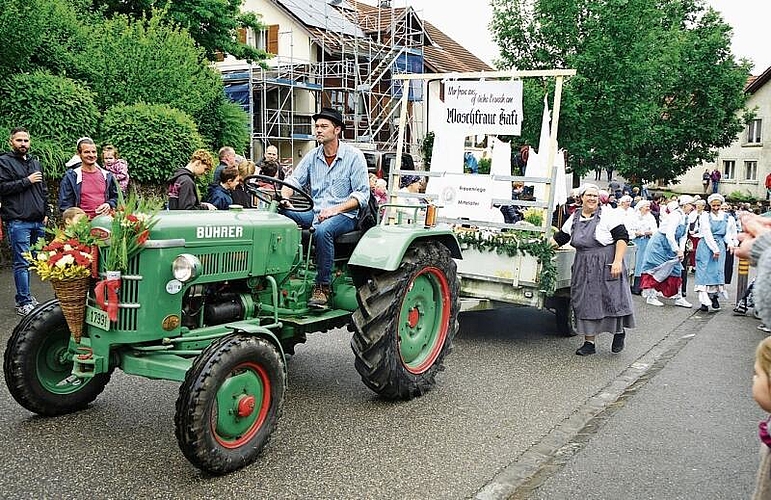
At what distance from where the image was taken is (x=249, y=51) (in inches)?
762

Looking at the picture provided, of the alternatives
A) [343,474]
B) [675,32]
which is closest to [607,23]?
[675,32]

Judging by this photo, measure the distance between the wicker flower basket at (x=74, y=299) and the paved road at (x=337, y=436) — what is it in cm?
77

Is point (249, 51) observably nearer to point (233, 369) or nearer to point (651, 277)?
point (651, 277)

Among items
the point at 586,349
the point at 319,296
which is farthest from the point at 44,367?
the point at 586,349

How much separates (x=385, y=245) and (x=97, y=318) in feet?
6.86

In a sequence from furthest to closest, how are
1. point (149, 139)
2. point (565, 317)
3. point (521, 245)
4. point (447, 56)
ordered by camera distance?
point (447, 56), point (149, 139), point (565, 317), point (521, 245)

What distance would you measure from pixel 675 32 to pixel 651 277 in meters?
16.9

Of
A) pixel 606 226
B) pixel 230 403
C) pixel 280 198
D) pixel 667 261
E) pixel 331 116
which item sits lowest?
pixel 230 403

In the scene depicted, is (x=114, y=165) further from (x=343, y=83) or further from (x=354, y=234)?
(x=343, y=83)

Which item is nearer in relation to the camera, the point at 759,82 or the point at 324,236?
the point at 324,236

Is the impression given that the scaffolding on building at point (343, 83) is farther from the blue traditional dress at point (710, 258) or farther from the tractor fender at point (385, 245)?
the tractor fender at point (385, 245)

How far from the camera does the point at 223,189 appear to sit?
23.5ft

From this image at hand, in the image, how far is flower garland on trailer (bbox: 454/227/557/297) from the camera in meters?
7.06

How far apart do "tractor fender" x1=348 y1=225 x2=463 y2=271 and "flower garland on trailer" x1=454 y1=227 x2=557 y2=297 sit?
1.60 meters
